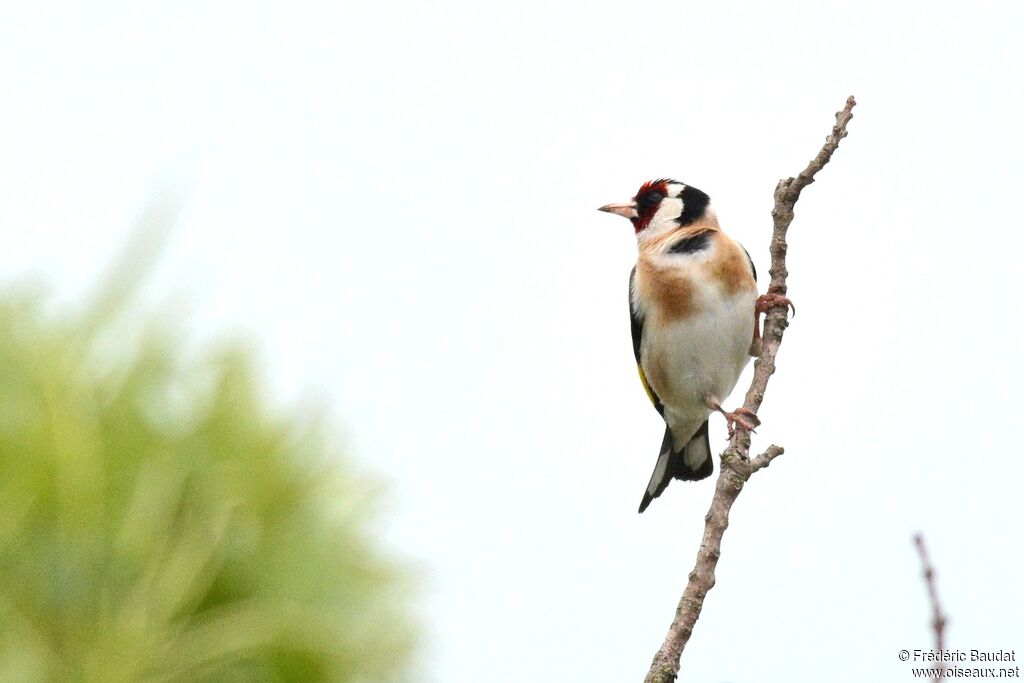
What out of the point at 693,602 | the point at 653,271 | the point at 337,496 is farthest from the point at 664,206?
the point at 693,602

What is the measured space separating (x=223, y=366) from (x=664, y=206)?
7.23ft

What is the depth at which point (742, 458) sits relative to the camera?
259cm

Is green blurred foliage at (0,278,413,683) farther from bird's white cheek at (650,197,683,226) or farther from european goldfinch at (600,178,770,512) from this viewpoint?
bird's white cheek at (650,197,683,226)

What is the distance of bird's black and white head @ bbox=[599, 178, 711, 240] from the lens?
500cm

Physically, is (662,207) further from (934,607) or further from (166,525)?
(934,607)

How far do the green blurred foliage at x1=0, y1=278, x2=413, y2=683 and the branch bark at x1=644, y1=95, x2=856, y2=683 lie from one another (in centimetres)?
313

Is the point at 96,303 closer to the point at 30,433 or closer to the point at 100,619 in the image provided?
the point at 30,433

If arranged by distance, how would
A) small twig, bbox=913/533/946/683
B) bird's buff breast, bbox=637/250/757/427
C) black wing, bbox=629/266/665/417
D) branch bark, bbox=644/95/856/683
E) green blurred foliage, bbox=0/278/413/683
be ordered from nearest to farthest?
small twig, bbox=913/533/946/683
branch bark, bbox=644/95/856/683
bird's buff breast, bbox=637/250/757/427
black wing, bbox=629/266/665/417
green blurred foliage, bbox=0/278/413/683

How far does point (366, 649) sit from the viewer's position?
5742 mm

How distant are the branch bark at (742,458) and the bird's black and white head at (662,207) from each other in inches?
81.5

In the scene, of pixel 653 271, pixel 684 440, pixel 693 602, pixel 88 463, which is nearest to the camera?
pixel 693 602

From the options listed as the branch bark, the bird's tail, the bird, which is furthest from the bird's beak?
the branch bark

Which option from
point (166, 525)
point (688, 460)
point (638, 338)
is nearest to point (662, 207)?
point (638, 338)

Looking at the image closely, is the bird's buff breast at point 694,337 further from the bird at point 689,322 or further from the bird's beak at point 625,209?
the bird's beak at point 625,209
